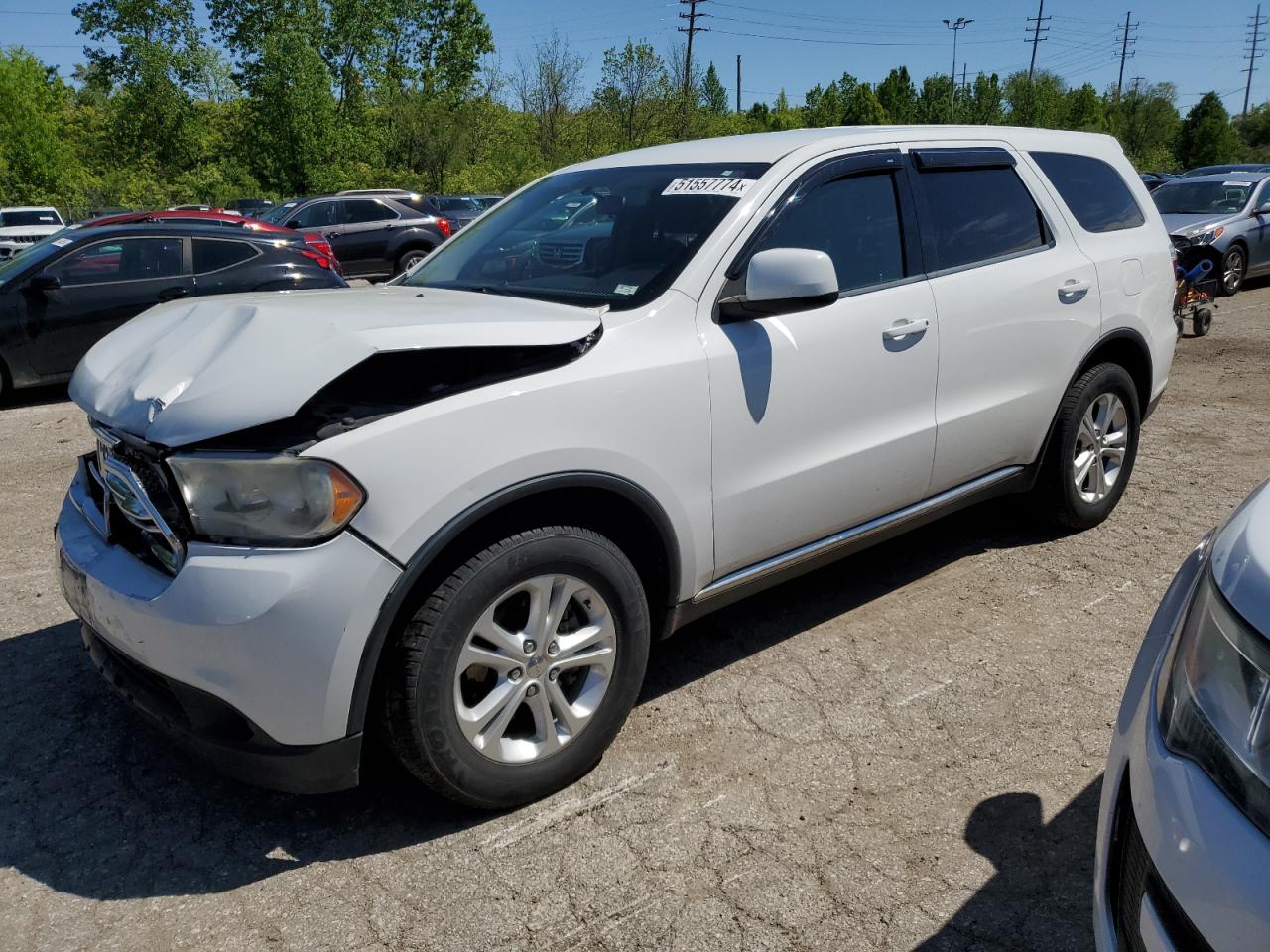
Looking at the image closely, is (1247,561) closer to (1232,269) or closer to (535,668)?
(535,668)

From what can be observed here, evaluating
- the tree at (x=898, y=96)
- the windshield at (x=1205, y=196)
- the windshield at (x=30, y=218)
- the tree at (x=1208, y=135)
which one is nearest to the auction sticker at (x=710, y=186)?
the windshield at (x=1205, y=196)

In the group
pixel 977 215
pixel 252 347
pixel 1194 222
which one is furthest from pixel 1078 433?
pixel 1194 222

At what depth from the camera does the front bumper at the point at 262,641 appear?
229 cm

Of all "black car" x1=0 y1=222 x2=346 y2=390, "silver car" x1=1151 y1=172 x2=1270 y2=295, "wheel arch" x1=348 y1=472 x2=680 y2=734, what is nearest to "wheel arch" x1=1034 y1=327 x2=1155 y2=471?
"wheel arch" x1=348 y1=472 x2=680 y2=734

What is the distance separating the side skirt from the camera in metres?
3.19

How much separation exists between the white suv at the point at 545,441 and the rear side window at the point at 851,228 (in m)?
0.01

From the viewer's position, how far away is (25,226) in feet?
83.1

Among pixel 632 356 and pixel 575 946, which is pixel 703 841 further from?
pixel 632 356

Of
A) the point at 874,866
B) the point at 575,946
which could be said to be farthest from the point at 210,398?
the point at 874,866

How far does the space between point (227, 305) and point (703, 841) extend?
6.64 ft

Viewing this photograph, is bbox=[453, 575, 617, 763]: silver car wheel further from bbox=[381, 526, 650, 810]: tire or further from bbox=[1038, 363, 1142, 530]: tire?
bbox=[1038, 363, 1142, 530]: tire

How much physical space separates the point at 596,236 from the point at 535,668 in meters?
1.61

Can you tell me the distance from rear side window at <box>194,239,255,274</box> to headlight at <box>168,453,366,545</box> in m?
7.94

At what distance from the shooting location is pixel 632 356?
285 cm
